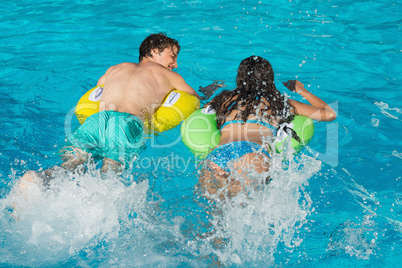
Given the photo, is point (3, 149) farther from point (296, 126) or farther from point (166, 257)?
point (296, 126)

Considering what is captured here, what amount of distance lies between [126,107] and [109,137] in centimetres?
41

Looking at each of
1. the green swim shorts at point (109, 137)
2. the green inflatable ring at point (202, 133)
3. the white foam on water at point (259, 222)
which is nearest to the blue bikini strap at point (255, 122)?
the green inflatable ring at point (202, 133)

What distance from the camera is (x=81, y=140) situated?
161 inches

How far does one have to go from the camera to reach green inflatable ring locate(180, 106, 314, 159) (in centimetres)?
390

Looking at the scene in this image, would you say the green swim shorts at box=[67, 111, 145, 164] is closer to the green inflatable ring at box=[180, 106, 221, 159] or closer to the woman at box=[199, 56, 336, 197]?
the green inflatable ring at box=[180, 106, 221, 159]

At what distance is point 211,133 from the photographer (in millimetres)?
3914

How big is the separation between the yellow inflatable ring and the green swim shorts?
0.32m

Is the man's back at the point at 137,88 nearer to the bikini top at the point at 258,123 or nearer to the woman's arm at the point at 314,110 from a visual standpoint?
the bikini top at the point at 258,123

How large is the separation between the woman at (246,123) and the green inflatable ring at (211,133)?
8 centimetres

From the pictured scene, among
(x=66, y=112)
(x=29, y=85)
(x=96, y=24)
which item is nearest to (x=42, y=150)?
(x=66, y=112)

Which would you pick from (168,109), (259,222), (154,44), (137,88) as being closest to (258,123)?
(259,222)

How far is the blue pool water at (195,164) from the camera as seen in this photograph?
342 cm

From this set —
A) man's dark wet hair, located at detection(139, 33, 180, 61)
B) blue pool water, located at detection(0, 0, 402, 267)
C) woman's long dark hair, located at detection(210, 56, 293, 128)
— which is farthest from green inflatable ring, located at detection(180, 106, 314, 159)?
man's dark wet hair, located at detection(139, 33, 180, 61)

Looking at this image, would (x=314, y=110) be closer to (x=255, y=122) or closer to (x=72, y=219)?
(x=255, y=122)
